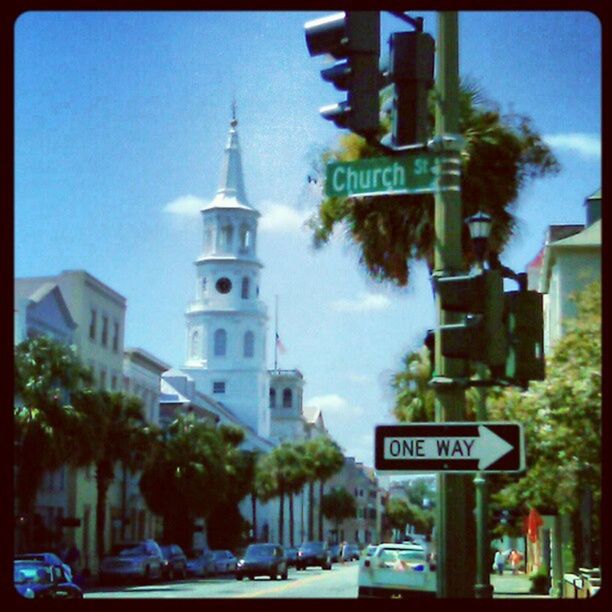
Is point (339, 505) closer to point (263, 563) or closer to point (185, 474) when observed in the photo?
point (263, 563)

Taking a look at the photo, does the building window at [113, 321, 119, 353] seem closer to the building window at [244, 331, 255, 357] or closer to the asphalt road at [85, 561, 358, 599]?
the building window at [244, 331, 255, 357]

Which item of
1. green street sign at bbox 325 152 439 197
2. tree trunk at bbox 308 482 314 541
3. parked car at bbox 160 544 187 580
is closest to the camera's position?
parked car at bbox 160 544 187 580

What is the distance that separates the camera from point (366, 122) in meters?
6.71

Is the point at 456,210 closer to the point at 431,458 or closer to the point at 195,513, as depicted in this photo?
the point at 431,458

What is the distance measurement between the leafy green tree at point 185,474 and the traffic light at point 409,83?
237 centimetres

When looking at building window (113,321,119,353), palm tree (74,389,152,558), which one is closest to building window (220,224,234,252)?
building window (113,321,119,353)

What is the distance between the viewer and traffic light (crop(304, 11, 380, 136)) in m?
6.65

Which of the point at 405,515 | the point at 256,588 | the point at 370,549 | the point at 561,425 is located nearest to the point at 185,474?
the point at 370,549

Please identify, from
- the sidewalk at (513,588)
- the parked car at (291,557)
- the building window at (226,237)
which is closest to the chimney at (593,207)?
the building window at (226,237)

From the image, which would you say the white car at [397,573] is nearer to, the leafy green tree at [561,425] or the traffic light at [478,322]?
the traffic light at [478,322]

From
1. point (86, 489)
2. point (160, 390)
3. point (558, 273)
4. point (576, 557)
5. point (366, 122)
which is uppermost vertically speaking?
point (366, 122)

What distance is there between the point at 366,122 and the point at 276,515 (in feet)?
9.07

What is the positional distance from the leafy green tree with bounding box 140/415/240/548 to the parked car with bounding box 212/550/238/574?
331mm
